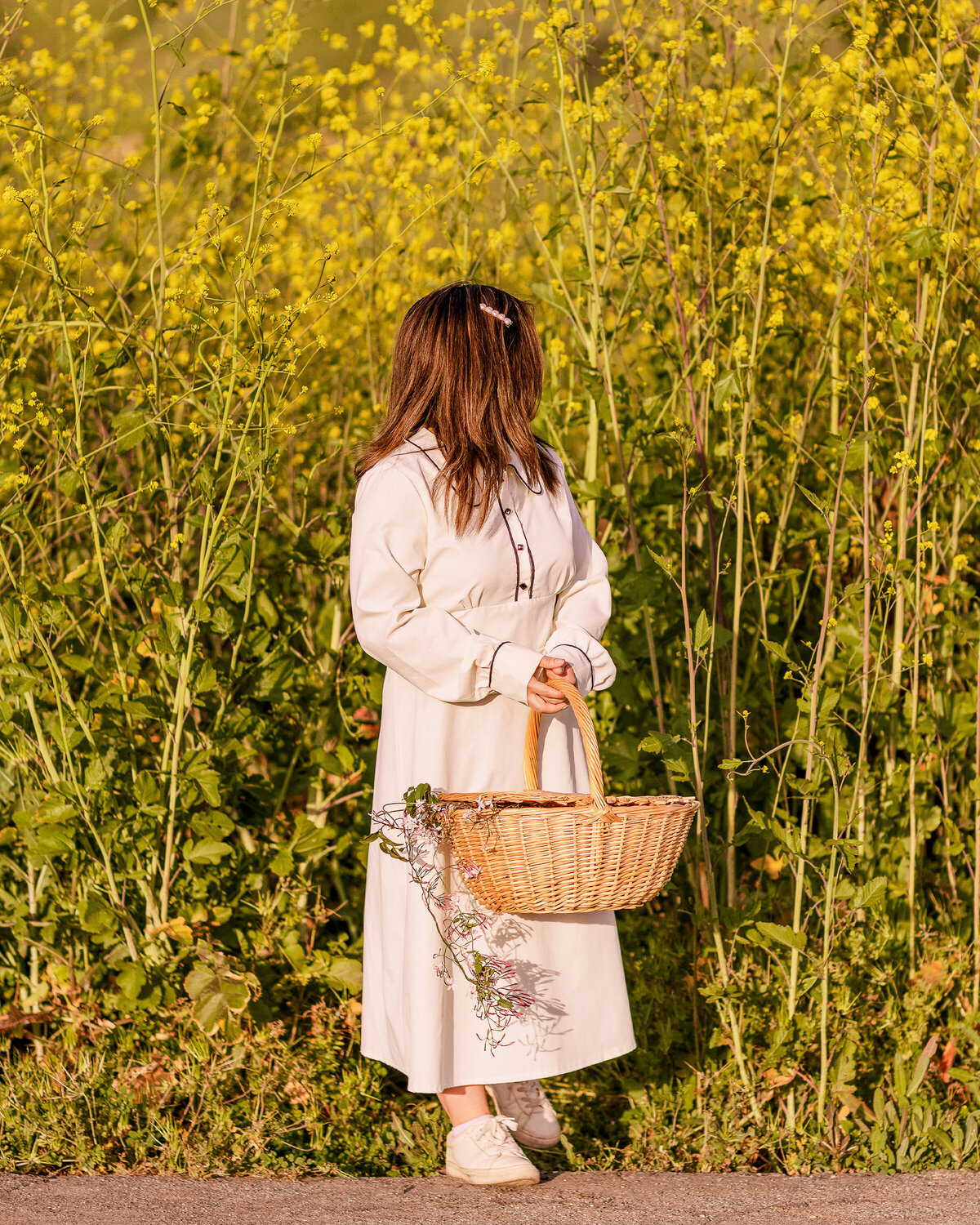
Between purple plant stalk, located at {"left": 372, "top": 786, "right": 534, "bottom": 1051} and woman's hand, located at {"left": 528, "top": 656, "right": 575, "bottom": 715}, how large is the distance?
9.6 inches

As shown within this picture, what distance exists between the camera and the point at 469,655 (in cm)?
227

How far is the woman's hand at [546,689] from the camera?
7.32ft

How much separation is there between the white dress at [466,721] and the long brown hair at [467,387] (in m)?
0.04

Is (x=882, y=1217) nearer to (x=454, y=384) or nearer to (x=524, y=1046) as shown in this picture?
(x=524, y=1046)

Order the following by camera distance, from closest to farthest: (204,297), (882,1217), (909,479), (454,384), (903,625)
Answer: (882,1217), (454,384), (204,297), (909,479), (903,625)

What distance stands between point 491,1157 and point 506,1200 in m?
0.08

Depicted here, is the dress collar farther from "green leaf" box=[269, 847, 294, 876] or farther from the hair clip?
"green leaf" box=[269, 847, 294, 876]

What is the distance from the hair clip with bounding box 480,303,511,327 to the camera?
93.2 inches

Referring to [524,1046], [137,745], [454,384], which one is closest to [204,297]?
[454,384]

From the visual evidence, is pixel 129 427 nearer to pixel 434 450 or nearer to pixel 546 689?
pixel 434 450

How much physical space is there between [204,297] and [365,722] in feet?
3.90

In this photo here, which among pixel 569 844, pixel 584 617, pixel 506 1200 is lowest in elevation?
pixel 506 1200

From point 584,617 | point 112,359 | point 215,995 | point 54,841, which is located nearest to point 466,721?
point 584,617

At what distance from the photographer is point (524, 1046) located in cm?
235
